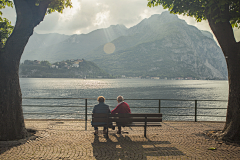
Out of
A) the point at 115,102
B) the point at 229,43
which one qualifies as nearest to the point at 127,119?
the point at 229,43

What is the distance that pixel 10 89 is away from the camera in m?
6.36

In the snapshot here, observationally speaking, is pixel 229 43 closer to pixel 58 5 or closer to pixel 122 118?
pixel 122 118

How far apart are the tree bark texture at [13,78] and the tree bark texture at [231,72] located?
6.62 m

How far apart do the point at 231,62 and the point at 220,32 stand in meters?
1.12

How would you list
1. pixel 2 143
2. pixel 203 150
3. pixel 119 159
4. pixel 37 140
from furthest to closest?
pixel 37 140
pixel 2 143
pixel 203 150
pixel 119 159

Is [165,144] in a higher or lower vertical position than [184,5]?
lower

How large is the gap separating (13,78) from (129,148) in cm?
438

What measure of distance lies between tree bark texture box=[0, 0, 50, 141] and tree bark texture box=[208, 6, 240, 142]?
21.7ft

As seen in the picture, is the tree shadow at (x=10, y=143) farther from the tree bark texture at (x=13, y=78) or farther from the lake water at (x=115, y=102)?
the lake water at (x=115, y=102)

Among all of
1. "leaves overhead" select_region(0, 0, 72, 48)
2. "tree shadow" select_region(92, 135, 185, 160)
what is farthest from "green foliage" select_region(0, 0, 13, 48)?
"tree shadow" select_region(92, 135, 185, 160)

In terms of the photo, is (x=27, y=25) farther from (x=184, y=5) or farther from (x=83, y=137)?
(x=184, y=5)

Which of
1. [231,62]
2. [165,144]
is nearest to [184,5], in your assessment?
[231,62]

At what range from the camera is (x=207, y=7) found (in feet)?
23.3

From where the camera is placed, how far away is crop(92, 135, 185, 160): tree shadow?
500 cm
